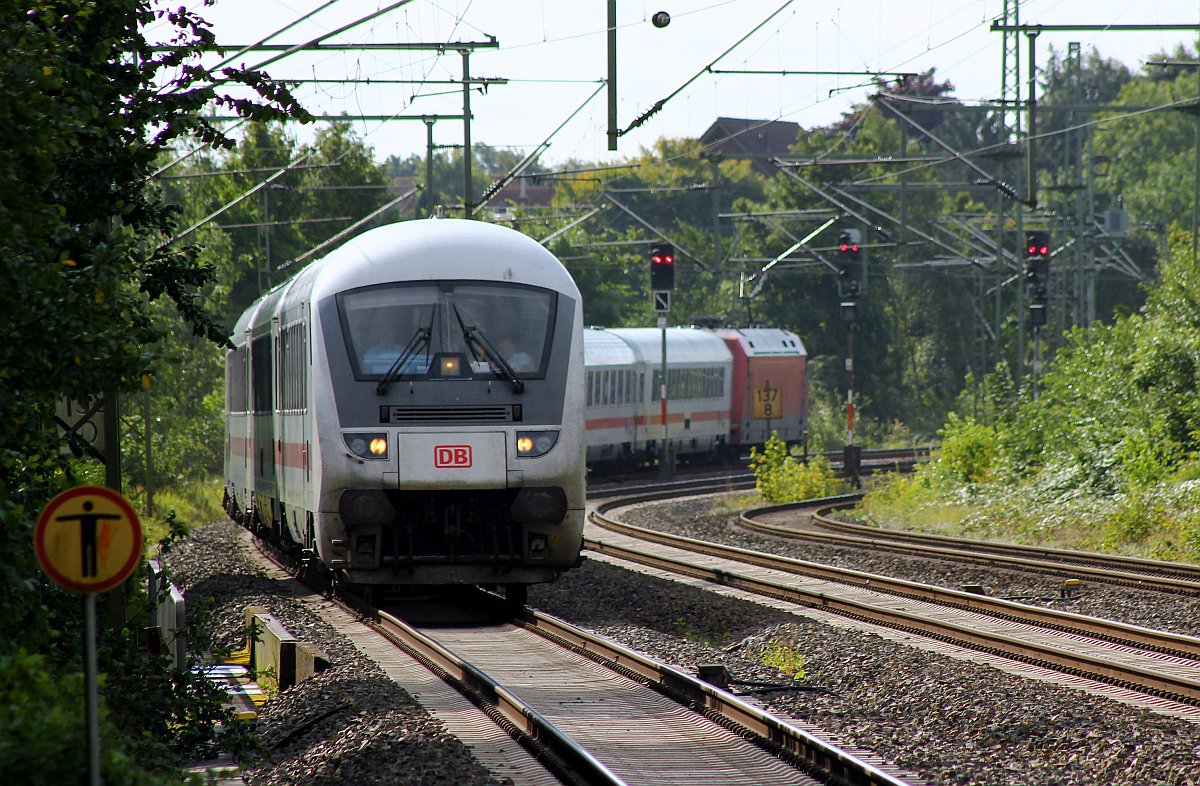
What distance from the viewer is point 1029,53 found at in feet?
92.1

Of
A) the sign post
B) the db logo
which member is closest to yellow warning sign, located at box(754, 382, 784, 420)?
the db logo

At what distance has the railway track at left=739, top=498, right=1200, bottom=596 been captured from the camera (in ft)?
53.2

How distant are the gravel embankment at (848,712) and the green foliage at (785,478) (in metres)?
16.0

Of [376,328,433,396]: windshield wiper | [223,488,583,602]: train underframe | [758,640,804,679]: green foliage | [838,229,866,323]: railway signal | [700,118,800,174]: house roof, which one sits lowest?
[758,640,804,679]: green foliage

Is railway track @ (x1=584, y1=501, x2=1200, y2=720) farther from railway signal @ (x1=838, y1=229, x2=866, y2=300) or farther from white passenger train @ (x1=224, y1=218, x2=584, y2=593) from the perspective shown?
railway signal @ (x1=838, y1=229, x2=866, y2=300)

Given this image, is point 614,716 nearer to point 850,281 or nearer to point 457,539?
point 457,539

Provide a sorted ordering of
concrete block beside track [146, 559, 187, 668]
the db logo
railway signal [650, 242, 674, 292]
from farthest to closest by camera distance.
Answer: railway signal [650, 242, 674, 292] → the db logo → concrete block beside track [146, 559, 187, 668]

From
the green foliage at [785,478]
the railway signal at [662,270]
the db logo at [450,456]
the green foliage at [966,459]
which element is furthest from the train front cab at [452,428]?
the railway signal at [662,270]

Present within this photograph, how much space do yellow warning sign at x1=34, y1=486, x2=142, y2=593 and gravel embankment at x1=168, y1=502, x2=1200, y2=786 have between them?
215 centimetres

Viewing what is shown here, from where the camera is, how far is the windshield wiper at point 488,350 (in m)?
13.3

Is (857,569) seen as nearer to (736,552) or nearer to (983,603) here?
(736,552)

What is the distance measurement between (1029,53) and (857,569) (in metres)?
13.1

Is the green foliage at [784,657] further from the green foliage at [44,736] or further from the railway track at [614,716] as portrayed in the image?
the green foliage at [44,736]

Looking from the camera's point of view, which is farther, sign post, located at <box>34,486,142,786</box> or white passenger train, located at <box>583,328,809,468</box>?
white passenger train, located at <box>583,328,809,468</box>
